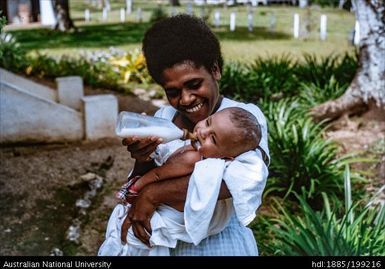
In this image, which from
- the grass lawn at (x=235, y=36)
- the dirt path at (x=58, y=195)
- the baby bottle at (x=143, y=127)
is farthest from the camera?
the grass lawn at (x=235, y=36)

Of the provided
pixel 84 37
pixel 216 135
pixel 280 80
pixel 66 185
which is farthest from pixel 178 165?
pixel 84 37

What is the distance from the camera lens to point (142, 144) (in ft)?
6.03

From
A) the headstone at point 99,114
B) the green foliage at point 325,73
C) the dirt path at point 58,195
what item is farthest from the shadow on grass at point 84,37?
the dirt path at point 58,195

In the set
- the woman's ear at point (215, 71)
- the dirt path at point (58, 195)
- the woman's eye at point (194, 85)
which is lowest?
the dirt path at point (58, 195)

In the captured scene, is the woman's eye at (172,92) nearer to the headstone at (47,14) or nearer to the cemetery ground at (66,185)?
the cemetery ground at (66,185)

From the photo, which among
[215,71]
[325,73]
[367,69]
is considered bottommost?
[325,73]

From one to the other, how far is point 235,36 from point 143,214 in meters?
18.3

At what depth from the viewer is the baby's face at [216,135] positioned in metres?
1.85

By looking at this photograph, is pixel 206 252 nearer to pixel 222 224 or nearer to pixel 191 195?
pixel 222 224

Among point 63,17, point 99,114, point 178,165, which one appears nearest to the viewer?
point 178,165

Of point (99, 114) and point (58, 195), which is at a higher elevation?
point (99, 114)

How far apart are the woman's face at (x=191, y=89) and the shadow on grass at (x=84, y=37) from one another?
14.8 meters

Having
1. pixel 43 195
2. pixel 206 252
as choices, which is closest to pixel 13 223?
pixel 43 195

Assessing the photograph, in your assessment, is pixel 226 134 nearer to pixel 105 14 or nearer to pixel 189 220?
pixel 189 220
